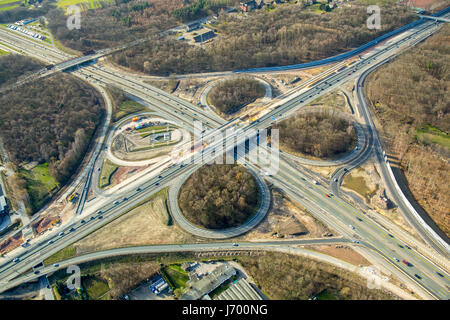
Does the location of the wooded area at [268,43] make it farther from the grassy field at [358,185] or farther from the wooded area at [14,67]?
the grassy field at [358,185]

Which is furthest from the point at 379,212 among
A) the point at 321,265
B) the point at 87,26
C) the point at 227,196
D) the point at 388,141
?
the point at 87,26

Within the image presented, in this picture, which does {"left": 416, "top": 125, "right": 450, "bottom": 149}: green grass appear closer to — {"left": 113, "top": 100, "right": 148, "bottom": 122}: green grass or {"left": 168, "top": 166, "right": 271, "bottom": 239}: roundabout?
{"left": 168, "top": 166, "right": 271, "bottom": 239}: roundabout

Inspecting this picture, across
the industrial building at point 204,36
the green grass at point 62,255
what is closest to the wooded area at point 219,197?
the green grass at point 62,255

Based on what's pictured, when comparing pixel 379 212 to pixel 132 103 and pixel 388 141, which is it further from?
pixel 132 103

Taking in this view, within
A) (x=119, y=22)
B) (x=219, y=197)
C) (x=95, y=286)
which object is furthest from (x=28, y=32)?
(x=95, y=286)

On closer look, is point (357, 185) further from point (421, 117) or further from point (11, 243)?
point (11, 243)

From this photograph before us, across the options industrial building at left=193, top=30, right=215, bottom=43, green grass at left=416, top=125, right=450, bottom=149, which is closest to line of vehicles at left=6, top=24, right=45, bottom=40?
industrial building at left=193, top=30, right=215, bottom=43
